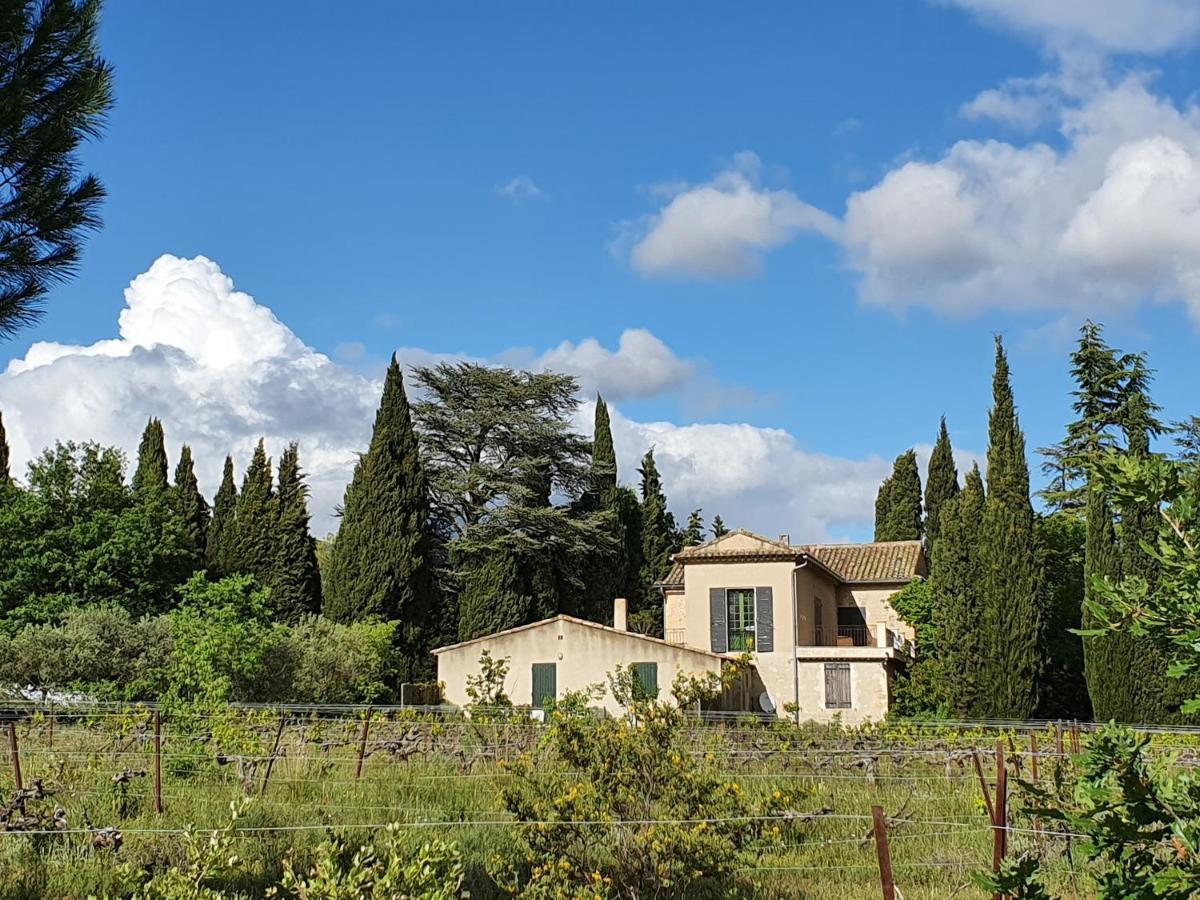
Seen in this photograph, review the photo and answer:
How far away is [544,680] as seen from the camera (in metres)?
25.5

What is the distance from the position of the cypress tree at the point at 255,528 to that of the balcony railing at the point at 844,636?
15.5 meters

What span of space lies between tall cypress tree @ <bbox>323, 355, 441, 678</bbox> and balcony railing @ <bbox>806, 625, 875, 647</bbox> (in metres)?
10.7

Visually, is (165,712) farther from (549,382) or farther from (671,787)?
(549,382)

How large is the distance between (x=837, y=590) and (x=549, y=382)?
460 inches

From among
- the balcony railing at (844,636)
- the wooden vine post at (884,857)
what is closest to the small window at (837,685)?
the balcony railing at (844,636)

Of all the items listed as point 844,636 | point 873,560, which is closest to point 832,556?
point 873,560

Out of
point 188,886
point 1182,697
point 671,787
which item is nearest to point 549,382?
point 1182,697

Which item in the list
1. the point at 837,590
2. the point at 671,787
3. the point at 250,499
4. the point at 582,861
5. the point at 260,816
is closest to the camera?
the point at 582,861

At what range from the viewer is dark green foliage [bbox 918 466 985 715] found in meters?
24.7

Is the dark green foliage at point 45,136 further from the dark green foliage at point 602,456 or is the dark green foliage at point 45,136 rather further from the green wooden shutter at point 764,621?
the dark green foliage at point 602,456

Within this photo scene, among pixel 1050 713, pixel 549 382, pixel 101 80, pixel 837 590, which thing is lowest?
pixel 1050 713

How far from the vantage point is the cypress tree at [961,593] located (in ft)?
80.9

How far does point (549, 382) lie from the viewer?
120 ft

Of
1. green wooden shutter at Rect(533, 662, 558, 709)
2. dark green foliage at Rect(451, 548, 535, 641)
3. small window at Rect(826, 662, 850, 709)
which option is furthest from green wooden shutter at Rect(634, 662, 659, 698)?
dark green foliage at Rect(451, 548, 535, 641)
